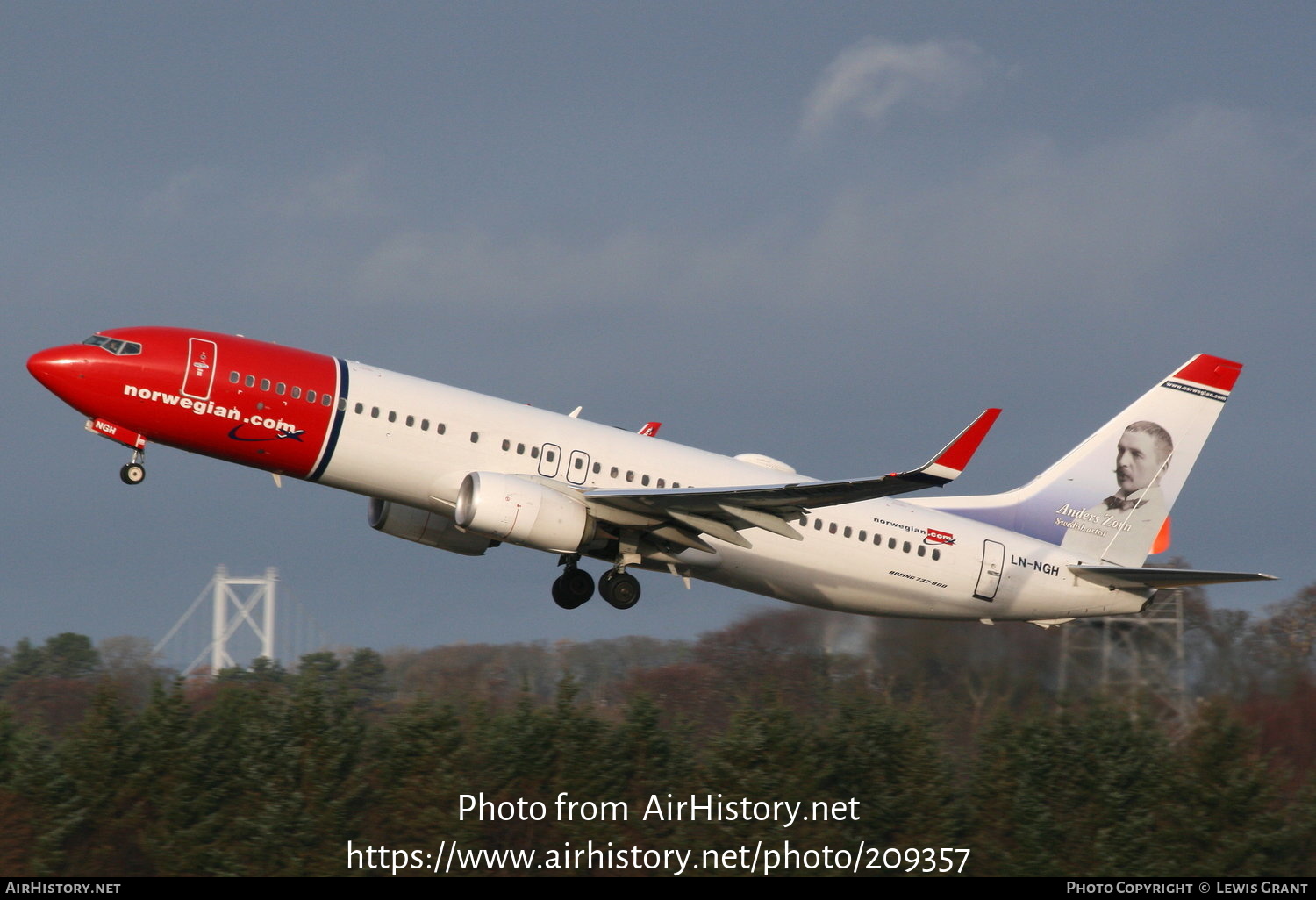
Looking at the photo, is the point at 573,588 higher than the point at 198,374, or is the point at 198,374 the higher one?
the point at 198,374

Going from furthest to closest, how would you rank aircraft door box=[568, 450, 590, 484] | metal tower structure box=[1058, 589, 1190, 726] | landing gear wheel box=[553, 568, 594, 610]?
metal tower structure box=[1058, 589, 1190, 726] < landing gear wheel box=[553, 568, 594, 610] < aircraft door box=[568, 450, 590, 484]

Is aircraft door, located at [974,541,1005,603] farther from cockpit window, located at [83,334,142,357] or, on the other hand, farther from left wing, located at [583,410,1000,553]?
cockpit window, located at [83,334,142,357]

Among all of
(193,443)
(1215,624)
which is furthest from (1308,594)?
(193,443)

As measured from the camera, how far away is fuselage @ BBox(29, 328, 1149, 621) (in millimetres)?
30234

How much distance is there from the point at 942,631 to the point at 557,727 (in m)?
11.7

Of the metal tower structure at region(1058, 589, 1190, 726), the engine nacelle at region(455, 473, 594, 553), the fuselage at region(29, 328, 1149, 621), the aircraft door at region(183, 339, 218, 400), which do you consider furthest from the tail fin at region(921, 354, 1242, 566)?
the aircraft door at region(183, 339, 218, 400)

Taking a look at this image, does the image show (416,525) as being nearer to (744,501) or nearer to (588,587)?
(588,587)

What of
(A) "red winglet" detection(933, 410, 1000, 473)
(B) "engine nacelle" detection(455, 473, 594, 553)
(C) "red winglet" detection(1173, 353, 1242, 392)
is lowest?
(B) "engine nacelle" detection(455, 473, 594, 553)

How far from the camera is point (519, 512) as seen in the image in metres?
30.4

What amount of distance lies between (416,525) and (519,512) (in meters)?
5.36

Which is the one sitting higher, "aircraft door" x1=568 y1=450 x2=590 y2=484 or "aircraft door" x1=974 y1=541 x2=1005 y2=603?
"aircraft door" x1=568 y1=450 x2=590 y2=484

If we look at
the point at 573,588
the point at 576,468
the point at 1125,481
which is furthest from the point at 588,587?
the point at 1125,481

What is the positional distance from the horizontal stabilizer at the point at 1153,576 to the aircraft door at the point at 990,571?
203cm
